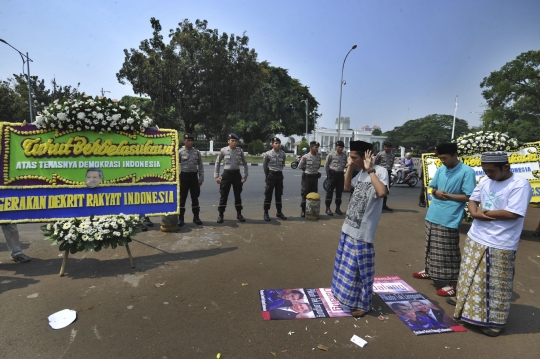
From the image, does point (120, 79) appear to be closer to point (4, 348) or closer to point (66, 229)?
point (66, 229)

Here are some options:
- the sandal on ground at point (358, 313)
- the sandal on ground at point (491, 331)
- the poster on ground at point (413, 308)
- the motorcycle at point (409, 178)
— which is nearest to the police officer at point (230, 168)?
the poster on ground at point (413, 308)

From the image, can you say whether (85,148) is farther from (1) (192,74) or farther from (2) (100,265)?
(1) (192,74)

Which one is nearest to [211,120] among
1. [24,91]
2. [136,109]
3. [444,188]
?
[24,91]

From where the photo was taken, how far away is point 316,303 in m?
3.51

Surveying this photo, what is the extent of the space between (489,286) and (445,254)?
88 cm

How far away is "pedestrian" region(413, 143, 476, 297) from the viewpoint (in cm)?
378

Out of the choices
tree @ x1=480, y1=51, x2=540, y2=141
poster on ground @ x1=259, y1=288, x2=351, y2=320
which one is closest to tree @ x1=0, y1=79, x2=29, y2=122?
poster on ground @ x1=259, y1=288, x2=351, y2=320

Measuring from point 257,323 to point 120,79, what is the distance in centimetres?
2710

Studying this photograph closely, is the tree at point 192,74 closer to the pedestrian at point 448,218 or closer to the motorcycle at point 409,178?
the motorcycle at point 409,178

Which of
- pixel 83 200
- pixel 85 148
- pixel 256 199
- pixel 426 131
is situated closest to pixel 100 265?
pixel 83 200

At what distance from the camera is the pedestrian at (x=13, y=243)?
4404 millimetres

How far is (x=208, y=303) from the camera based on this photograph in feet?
11.5

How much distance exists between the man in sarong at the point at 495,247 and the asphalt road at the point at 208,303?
25 cm

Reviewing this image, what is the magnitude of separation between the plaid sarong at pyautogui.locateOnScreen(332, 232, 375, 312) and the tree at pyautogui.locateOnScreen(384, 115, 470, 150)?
202 ft
